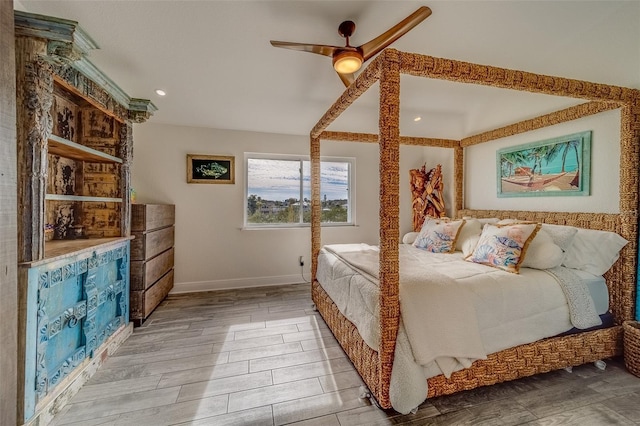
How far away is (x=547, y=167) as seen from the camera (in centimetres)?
246

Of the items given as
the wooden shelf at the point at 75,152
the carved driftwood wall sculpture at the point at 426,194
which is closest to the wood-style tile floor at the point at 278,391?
the wooden shelf at the point at 75,152

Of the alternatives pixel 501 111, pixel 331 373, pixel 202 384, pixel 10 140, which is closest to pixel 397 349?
pixel 331 373

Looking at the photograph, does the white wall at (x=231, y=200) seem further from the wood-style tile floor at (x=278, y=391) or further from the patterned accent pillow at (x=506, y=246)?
the wood-style tile floor at (x=278, y=391)

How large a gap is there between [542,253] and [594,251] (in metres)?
0.41

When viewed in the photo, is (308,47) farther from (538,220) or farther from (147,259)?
(538,220)

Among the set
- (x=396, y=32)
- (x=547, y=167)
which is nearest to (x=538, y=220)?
(x=547, y=167)

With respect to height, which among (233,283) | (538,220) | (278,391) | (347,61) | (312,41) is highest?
(312,41)

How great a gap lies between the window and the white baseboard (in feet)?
2.64

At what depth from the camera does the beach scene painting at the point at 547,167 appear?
2.21 metres

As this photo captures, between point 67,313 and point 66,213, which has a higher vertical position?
point 66,213

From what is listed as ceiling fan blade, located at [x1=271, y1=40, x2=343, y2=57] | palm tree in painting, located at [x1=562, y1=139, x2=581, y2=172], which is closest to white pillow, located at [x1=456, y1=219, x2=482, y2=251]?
palm tree in painting, located at [x1=562, y1=139, x2=581, y2=172]

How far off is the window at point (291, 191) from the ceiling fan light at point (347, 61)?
7.72 feet

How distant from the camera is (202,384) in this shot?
1709 millimetres

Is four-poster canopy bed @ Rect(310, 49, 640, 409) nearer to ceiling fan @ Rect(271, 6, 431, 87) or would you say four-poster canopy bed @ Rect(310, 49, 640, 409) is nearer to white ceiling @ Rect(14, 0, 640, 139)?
ceiling fan @ Rect(271, 6, 431, 87)
